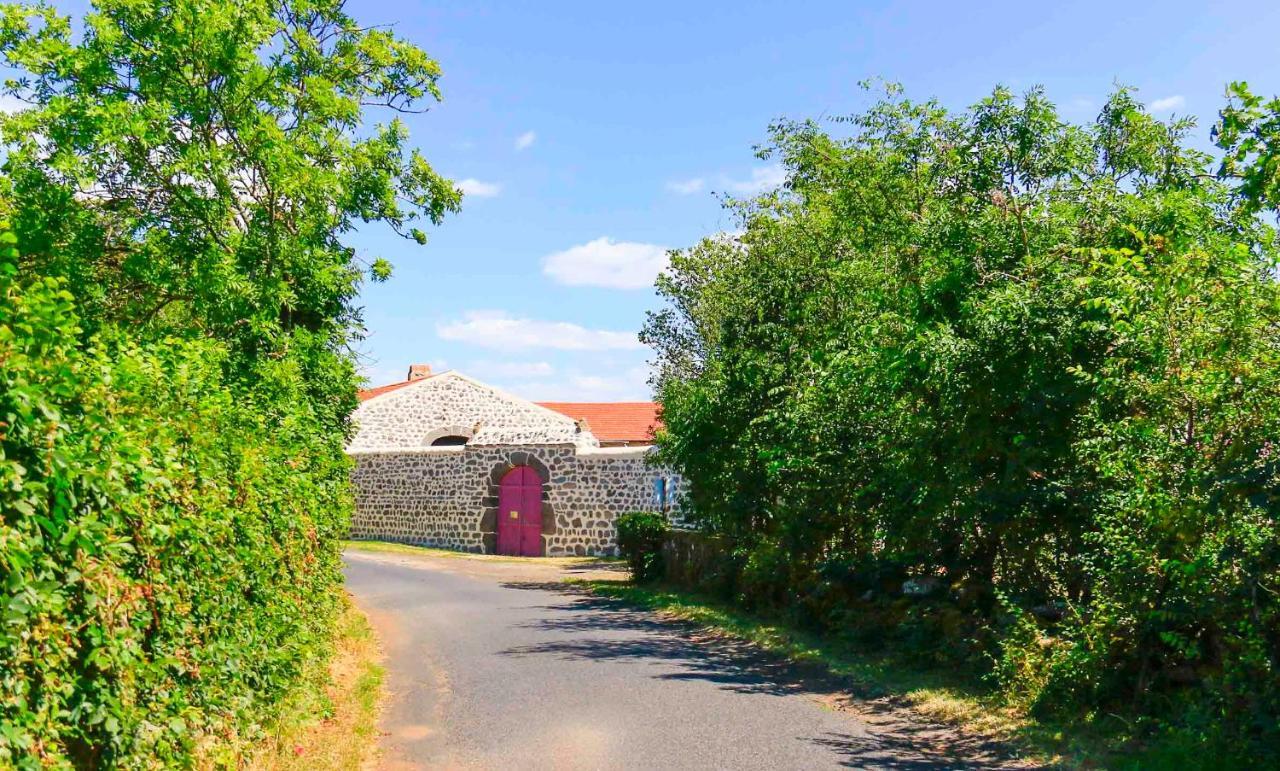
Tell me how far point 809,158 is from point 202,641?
11166 millimetres

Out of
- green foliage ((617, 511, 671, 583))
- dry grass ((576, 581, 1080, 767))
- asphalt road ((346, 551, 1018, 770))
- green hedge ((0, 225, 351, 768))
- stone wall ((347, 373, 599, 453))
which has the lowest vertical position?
asphalt road ((346, 551, 1018, 770))

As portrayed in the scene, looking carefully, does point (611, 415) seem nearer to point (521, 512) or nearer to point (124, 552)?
point (521, 512)

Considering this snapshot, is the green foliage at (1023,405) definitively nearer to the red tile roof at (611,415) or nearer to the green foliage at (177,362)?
the green foliage at (177,362)

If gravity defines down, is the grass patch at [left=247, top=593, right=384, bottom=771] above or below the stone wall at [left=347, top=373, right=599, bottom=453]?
below

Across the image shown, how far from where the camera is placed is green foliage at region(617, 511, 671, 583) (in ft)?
63.0

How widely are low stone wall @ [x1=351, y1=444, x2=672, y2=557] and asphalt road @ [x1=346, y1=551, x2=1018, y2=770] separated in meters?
11.3

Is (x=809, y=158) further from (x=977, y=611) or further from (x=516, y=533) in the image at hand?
(x=516, y=533)

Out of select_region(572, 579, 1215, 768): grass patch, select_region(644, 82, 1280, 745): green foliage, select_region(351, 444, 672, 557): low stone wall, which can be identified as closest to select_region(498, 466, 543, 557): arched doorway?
select_region(351, 444, 672, 557): low stone wall

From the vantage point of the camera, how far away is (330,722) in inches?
303

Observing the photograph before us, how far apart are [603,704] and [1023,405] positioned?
446 centimetres

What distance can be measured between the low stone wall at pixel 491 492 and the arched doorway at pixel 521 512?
0.19 m

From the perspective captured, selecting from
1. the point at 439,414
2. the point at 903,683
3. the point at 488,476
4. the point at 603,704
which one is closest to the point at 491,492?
the point at 488,476

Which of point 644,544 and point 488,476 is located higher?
point 488,476

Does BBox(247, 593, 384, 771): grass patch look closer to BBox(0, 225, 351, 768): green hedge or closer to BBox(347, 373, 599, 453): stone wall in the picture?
BBox(0, 225, 351, 768): green hedge
